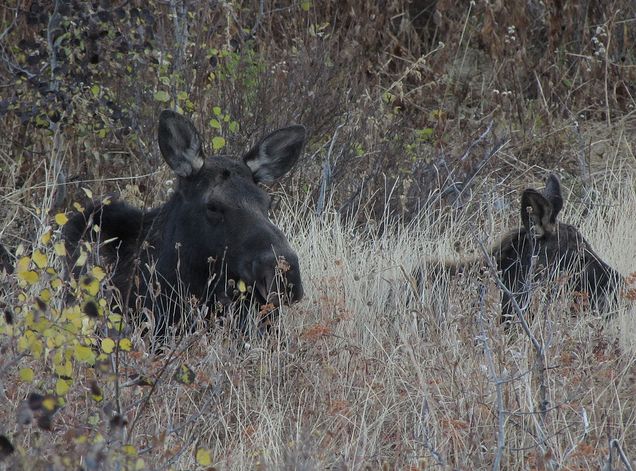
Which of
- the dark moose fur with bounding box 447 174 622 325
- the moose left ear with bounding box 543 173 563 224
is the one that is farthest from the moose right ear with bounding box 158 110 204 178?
the moose left ear with bounding box 543 173 563 224

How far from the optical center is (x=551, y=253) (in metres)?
7.30

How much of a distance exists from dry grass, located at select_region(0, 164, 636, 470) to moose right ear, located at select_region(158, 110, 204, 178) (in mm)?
995

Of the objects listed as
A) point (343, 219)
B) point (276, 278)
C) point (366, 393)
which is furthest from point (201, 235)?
point (343, 219)

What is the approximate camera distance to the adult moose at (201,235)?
603cm

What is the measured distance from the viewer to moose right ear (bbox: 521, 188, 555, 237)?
7.19 m

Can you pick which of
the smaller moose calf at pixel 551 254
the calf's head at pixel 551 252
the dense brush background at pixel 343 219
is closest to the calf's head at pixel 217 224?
the dense brush background at pixel 343 219

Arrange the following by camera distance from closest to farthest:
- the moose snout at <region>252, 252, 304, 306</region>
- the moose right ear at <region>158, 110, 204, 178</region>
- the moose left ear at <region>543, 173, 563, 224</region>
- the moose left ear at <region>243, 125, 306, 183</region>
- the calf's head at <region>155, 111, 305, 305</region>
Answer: the moose snout at <region>252, 252, 304, 306</region>
the calf's head at <region>155, 111, 305, 305</region>
the moose right ear at <region>158, 110, 204, 178</region>
the moose left ear at <region>243, 125, 306, 183</region>
the moose left ear at <region>543, 173, 563, 224</region>

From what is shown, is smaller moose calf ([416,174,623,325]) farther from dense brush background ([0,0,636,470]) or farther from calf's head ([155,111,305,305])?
calf's head ([155,111,305,305])

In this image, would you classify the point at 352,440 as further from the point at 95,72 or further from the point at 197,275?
the point at 95,72

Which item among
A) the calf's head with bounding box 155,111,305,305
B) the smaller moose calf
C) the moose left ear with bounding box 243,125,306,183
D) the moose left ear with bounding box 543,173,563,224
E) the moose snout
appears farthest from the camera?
the moose left ear with bounding box 543,173,563,224

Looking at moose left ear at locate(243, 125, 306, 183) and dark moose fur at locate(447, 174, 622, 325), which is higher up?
moose left ear at locate(243, 125, 306, 183)

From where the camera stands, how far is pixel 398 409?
5281 millimetres

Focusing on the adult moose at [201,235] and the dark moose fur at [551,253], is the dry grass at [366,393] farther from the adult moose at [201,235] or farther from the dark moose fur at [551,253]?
the dark moose fur at [551,253]

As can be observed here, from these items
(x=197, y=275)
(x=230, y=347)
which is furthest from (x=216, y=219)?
(x=230, y=347)
